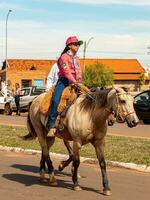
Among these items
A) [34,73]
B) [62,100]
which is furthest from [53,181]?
[34,73]

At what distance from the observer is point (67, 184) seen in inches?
372

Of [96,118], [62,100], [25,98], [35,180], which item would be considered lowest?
[35,180]

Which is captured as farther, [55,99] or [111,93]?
[55,99]

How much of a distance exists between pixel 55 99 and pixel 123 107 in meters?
1.65

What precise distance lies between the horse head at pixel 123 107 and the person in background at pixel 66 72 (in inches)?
Result: 44.9

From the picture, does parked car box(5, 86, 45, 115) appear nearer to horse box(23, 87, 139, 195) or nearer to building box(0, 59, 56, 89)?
horse box(23, 87, 139, 195)

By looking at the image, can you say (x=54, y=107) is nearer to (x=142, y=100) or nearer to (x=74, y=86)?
(x=74, y=86)

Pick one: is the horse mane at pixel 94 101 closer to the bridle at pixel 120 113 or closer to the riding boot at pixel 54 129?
the bridle at pixel 120 113

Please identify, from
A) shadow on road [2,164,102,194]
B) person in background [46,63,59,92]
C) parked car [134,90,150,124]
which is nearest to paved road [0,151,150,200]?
shadow on road [2,164,102,194]

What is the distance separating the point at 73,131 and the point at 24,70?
77.9 meters

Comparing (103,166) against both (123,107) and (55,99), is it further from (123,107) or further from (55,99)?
(55,99)

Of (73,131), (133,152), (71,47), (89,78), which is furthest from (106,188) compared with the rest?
(89,78)

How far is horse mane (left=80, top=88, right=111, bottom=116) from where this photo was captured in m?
8.43

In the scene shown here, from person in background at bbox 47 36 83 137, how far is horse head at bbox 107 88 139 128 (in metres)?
1.14
